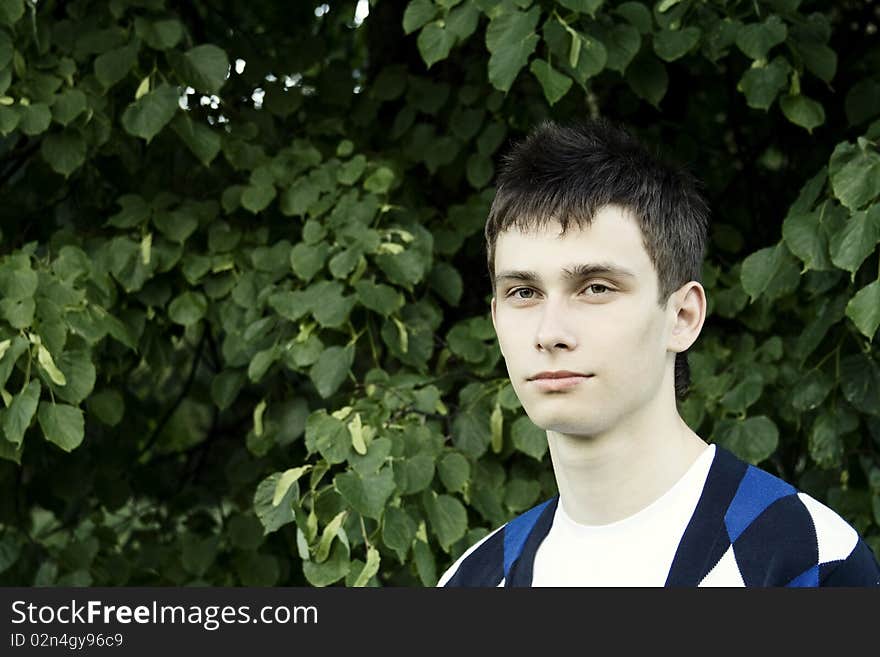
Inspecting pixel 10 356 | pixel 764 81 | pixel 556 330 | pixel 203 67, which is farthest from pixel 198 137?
pixel 556 330

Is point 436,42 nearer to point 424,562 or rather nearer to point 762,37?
point 762,37

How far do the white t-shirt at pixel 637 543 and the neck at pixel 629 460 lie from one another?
0.04 ft

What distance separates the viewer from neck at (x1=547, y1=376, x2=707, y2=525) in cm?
163

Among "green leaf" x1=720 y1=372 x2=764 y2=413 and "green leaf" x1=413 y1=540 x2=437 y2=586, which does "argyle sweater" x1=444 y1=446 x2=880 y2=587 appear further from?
"green leaf" x1=720 y1=372 x2=764 y2=413

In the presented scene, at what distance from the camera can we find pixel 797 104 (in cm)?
292

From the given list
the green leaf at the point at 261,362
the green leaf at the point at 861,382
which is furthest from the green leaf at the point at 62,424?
the green leaf at the point at 861,382

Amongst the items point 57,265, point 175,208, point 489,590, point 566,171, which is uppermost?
point 175,208

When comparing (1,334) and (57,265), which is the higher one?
(57,265)

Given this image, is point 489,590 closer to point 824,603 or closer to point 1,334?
point 824,603

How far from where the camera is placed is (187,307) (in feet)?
10.6

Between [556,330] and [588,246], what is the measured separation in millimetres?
122

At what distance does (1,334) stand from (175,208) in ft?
2.28

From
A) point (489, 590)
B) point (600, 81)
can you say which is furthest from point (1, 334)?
point (600, 81)

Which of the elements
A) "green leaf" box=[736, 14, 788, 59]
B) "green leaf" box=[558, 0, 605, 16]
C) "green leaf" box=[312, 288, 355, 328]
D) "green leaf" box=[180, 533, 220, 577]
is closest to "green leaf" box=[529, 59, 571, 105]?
"green leaf" box=[558, 0, 605, 16]
